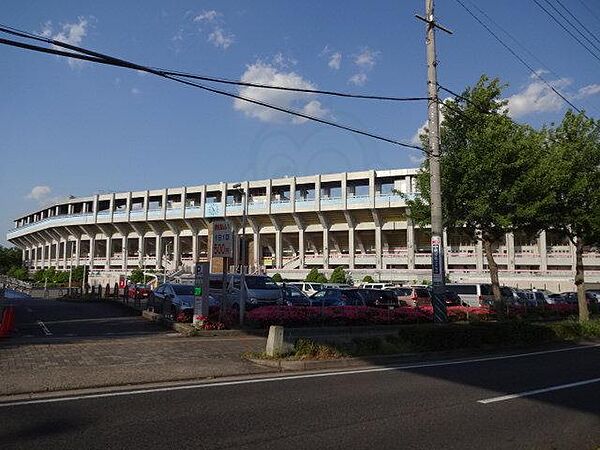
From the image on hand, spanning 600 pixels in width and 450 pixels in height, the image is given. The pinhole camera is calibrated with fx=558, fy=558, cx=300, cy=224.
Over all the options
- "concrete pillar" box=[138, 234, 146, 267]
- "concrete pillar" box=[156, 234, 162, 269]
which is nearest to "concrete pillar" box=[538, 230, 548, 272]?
"concrete pillar" box=[156, 234, 162, 269]

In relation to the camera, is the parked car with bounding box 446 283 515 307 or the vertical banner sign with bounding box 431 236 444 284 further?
the parked car with bounding box 446 283 515 307

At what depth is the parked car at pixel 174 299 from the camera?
2008cm

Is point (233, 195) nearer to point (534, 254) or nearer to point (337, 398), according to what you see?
point (534, 254)

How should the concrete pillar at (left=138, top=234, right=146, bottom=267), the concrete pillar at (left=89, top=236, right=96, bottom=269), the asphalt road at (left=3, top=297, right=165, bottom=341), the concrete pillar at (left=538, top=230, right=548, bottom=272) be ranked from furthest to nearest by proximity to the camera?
1. the concrete pillar at (left=89, top=236, right=96, bottom=269)
2. the concrete pillar at (left=138, top=234, right=146, bottom=267)
3. the concrete pillar at (left=538, top=230, right=548, bottom=272)
4. the asphalt road at (left=3, top=297, right=165, bottom=341)

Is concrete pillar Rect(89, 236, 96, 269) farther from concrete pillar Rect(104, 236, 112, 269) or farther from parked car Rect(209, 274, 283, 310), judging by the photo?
parked car Rect(209, 274, 283, 310)

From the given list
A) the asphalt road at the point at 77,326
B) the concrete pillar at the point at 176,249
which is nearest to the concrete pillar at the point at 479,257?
the concrete pillar at the point at 176,249

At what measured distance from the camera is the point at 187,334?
640 inches

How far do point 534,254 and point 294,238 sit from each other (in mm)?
36716

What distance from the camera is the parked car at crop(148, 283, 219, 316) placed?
65.9 ft

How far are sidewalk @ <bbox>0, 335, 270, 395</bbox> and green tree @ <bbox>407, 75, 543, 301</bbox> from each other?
10360mm

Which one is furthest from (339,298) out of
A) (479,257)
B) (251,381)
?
(479,257)

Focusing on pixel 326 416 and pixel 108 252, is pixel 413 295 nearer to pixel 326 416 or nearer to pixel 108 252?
pixel 326 416

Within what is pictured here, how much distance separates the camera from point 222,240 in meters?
17.8

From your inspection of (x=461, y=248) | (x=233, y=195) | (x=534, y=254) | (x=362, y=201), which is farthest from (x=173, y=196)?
(x=534, y=254)
